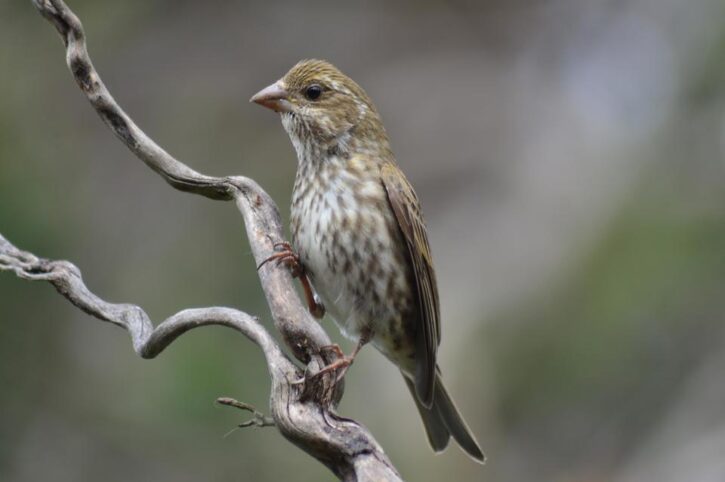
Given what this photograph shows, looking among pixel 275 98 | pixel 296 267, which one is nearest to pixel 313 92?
pixel 275 98

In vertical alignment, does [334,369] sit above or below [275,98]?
below

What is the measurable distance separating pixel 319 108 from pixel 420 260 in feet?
2.41

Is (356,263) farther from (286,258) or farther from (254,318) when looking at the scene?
(254,318)

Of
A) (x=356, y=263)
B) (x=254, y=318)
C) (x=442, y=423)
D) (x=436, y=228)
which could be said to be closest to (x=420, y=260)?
(x=356, y=263)

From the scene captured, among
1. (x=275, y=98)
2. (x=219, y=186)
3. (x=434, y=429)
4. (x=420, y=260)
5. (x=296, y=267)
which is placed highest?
(x=275, y=98)

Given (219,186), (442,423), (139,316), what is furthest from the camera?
(442,423)

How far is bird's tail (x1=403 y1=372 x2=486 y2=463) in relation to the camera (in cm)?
523

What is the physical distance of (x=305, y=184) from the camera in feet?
16.0

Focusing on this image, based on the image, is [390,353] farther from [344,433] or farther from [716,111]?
[716,111]

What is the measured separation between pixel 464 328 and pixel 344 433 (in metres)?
6.12

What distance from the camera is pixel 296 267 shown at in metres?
4.70

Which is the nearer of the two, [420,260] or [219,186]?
[219,186]

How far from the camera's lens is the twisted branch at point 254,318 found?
345 centimetres

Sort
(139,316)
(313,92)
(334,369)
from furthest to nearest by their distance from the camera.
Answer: (313,92) → (139,316) → (334,369)
